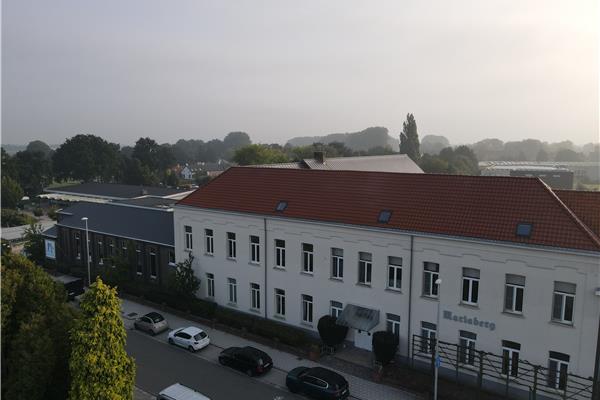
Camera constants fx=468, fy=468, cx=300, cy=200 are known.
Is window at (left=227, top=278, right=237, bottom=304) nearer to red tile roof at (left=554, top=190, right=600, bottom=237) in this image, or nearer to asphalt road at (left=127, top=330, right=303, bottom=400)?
asphalt road at (left=127, top=330, right=303, bottom=400)

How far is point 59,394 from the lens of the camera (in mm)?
16281

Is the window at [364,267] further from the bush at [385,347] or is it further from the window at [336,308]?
the bush at [385,347]

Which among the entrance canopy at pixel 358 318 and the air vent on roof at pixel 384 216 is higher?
the air vent on roof at pixel 384 216

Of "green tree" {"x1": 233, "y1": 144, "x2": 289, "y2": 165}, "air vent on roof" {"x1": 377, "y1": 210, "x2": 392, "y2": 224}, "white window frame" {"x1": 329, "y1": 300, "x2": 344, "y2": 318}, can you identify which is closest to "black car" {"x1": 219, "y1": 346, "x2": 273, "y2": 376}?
"white window frame" {"x1": 329, "y1": 300, "x2": 344, "y2": 318}

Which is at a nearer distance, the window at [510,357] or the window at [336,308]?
the window at [510,357]

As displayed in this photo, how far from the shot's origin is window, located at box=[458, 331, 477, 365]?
22688 millimetres

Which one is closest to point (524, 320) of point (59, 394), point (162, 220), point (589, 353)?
point (589, 353)

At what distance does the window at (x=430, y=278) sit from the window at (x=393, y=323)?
86.8 inches

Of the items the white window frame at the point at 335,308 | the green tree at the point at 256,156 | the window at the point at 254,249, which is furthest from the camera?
the green tree at the point at 256,156

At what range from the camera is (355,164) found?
144 feet

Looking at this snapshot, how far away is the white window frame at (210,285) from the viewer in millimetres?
32531

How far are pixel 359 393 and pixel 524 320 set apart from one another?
27.3ft

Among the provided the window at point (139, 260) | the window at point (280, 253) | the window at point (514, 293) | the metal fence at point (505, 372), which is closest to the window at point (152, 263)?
the window at point (139, 260)

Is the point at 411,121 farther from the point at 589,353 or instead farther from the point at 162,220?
the point at 589,353
